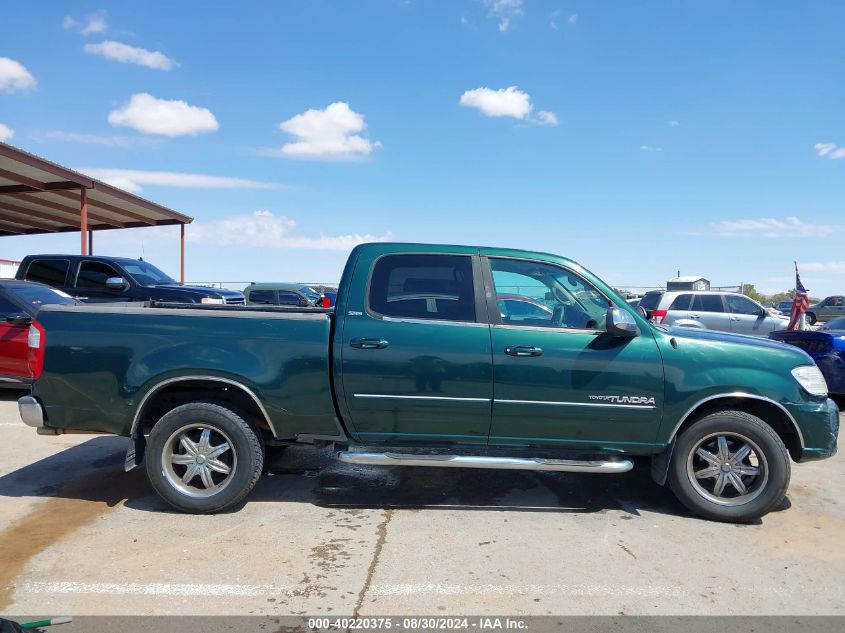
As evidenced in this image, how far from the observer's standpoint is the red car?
7805 millimetres

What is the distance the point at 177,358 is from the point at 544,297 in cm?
270

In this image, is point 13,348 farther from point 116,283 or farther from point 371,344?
point 371,344

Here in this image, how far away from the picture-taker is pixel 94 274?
11.3m

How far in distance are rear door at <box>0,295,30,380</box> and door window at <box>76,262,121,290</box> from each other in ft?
10.8

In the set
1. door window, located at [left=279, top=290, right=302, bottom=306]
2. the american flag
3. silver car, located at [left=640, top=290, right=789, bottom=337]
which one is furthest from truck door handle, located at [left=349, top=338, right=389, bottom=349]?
door window, located at [left=279, top=290, right=302, bottom=306]

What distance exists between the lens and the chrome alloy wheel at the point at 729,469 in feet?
14.6

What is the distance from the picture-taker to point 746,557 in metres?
3.91

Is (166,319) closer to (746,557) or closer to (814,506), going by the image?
(746,557)

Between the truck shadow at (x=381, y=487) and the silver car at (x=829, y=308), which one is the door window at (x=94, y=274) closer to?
the truck shadow at (x=381, y=487)

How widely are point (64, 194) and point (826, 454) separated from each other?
63.6 ft

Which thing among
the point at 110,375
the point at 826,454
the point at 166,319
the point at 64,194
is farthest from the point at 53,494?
the point at 64,194

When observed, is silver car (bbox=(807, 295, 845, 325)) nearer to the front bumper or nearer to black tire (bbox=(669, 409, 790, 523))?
the front bumper

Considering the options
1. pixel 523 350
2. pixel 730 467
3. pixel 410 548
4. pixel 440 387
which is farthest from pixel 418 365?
pixel 730 467

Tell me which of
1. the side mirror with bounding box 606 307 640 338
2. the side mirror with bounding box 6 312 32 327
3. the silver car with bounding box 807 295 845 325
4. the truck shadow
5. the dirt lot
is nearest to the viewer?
the dirt lot
